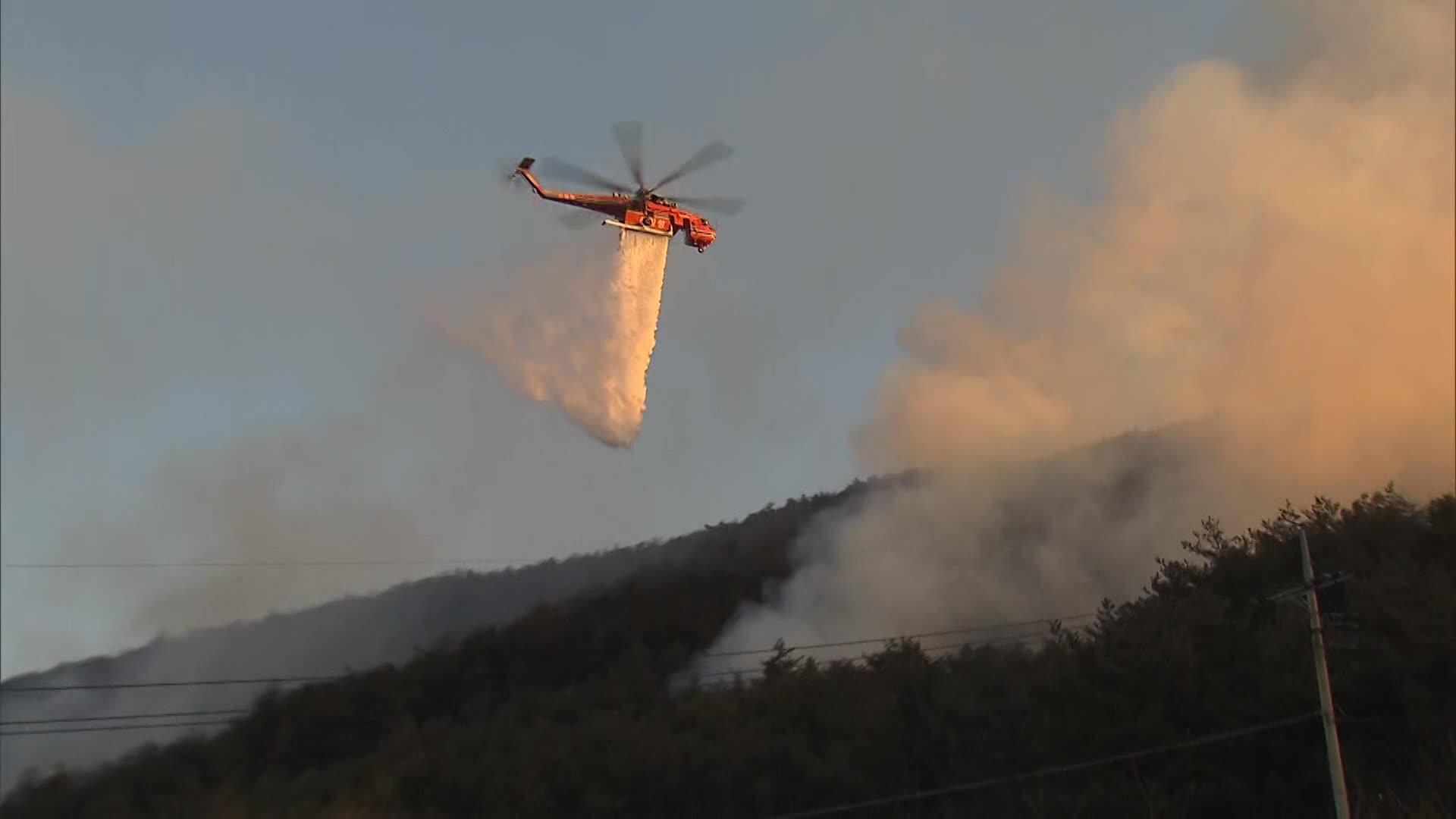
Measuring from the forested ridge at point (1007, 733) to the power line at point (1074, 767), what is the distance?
328mm

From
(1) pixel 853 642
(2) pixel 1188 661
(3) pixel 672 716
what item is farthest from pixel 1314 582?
(1) pixel 853 642

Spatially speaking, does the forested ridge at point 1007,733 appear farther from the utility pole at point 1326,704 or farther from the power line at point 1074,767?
the utility pole at point 1326,704

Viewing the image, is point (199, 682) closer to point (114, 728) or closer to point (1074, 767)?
point (114, 728)

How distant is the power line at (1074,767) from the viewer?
46469 millimetres

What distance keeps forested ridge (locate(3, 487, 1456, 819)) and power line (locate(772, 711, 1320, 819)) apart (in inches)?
12.9

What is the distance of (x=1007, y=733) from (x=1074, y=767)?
8099mm

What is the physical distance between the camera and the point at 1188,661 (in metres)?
51.5

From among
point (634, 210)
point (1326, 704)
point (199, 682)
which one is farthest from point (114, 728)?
point (1326, 704)

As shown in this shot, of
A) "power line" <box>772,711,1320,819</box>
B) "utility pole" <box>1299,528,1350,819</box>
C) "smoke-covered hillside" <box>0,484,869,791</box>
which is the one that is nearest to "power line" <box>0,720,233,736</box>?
"smoke-covered hillside" <box>0,484,869,791</box>

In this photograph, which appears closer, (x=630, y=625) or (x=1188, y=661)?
(x=1188, y=661)

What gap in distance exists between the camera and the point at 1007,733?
55.7m

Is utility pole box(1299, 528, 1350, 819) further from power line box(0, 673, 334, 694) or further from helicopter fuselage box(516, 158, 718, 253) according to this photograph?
power line box(0, 673, 334, 694)

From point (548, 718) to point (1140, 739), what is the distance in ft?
110

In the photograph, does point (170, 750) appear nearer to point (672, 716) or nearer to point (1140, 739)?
point (672, 716)
